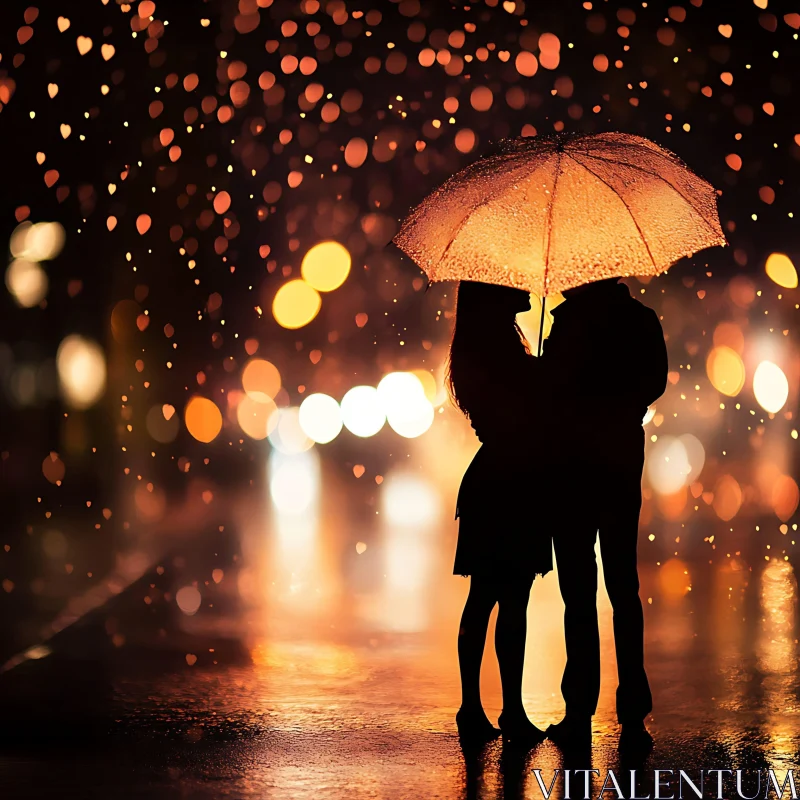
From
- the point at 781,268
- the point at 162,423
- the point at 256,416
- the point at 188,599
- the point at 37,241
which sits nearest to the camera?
the point at 188,599

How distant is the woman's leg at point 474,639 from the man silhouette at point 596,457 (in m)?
0.32

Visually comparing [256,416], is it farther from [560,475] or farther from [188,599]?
[560,475]

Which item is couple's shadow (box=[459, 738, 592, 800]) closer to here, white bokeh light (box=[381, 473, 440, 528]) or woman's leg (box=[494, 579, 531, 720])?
woman's leg (box=[494, 579, 531, 720])

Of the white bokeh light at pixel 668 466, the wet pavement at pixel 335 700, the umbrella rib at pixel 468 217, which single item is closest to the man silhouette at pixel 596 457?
the wet pavement at pixel 335 700

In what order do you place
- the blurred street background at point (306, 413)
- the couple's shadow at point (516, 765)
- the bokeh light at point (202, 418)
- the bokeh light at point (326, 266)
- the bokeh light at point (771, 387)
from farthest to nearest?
the bokeh light at point (326, 266), the bokeh light at point (202, 418), the bokeh light at point (771, 387), the blurred street background at point (306, 413), the couple's shadow at point (516, 765)

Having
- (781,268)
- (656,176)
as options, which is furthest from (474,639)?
(781,268)

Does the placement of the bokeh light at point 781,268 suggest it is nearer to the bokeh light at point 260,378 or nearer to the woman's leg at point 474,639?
the bokeh light at point 260,378

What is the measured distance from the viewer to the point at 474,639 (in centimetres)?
489

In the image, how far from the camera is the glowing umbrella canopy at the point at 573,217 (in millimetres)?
4742

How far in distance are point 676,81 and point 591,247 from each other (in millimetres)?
17033

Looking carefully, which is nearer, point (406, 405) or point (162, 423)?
point (162, 423)

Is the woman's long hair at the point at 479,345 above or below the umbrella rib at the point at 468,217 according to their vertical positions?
below

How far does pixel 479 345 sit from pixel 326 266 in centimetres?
4100

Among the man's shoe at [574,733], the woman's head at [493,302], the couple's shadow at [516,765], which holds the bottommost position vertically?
the couple's shadow at [516,765]
